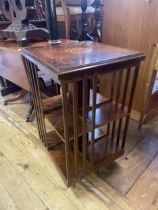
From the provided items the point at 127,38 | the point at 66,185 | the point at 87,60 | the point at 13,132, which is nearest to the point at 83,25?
the point at 127,38

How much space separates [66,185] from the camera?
117cm

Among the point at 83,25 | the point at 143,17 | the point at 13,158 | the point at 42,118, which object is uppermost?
the point at 143,17

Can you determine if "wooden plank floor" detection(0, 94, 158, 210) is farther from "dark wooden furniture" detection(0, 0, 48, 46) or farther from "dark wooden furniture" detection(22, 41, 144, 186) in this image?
"dark wooden furniture" detection(0, 0, 48, 46)

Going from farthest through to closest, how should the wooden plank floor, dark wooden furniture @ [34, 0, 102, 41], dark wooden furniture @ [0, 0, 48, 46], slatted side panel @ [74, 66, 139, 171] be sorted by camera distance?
dark wooden furniture @ [34, 0, 102, 41], dark wooden furniture @ [0, 0, 48, 46], the wooden plank floor, slatted side panel @ [74, 66, 139, 171]

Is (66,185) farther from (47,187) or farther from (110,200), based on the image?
(110,200)

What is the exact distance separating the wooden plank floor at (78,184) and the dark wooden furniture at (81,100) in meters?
0.12

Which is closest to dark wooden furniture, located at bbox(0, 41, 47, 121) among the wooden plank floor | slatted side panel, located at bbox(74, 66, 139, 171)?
the wooden plank floor

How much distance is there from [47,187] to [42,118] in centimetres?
47

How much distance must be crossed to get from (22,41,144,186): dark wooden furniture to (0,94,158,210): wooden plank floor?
0.12 metres

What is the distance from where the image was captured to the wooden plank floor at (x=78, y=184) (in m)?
1.08

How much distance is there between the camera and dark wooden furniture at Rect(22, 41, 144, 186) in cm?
80

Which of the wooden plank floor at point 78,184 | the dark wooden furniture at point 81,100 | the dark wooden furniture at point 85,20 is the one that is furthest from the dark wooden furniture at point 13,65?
the dark wooden furniture at point 85,20

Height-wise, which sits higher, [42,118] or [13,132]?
[42,118]

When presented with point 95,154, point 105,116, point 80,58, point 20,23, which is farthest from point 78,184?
point 20,23
